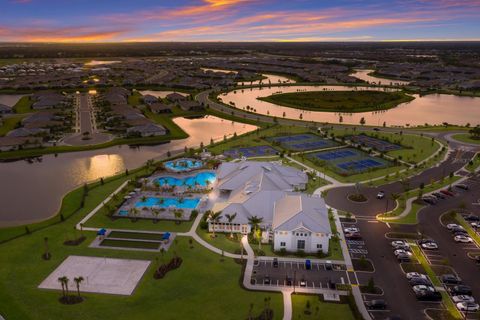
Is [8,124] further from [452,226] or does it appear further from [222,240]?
[452,226]

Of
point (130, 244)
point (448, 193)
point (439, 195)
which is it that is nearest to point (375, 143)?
point (448, 193)

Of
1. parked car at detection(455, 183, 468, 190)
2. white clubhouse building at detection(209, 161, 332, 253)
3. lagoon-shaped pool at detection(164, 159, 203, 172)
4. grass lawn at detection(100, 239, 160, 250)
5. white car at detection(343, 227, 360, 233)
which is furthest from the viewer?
lagoon-shaped pool at detection(164, 159, 203, 172)

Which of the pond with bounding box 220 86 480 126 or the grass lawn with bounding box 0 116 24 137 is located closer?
the grass lawn with bounding box 0 116 24 137

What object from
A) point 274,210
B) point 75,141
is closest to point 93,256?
point 274,210

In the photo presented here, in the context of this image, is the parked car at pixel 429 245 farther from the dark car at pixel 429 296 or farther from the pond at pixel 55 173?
the pond at pixel 55 173

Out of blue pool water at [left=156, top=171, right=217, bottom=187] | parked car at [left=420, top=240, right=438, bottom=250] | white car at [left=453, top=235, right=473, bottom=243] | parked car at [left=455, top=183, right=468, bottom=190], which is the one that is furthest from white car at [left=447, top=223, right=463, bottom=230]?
blue pool water at [left=156, top=171, right=217, bottom=187]

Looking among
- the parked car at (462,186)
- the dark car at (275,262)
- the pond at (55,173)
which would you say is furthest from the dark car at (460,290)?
the pond at (55,173)

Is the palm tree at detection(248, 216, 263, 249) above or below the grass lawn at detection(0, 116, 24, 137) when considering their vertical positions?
below

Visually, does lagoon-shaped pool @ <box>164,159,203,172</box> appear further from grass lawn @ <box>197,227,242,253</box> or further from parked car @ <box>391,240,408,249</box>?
parked car @ <box>391,240,408,249</box>
